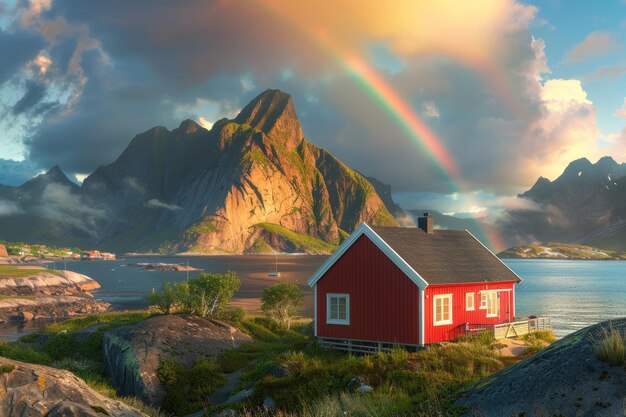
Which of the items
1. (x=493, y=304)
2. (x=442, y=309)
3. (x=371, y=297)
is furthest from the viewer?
(x=493, y=304)

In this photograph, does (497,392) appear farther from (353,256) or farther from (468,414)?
(353,256)

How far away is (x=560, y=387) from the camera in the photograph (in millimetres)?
8703

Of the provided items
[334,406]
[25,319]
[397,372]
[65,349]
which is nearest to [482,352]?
[397,372]

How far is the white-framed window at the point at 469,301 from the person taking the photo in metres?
31.7

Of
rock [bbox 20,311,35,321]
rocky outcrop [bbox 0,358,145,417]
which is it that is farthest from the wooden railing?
rock [bbox 20,311,35,321]

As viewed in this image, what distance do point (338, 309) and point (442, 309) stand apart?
5.75 metres

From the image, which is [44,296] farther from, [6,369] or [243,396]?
[6,369]

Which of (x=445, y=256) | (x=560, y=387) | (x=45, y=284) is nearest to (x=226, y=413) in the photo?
(x=560, y=387)

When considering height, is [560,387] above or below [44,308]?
above

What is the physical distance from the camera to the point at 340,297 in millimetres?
31719

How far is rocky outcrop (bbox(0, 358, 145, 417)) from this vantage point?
948cm

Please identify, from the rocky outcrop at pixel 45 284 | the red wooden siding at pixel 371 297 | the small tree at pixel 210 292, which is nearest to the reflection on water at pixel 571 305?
the red wooden siding at pixel 371 297

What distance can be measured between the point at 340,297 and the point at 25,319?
61.7 meters

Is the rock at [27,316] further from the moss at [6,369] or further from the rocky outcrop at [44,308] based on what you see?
the moss at [6,369]
